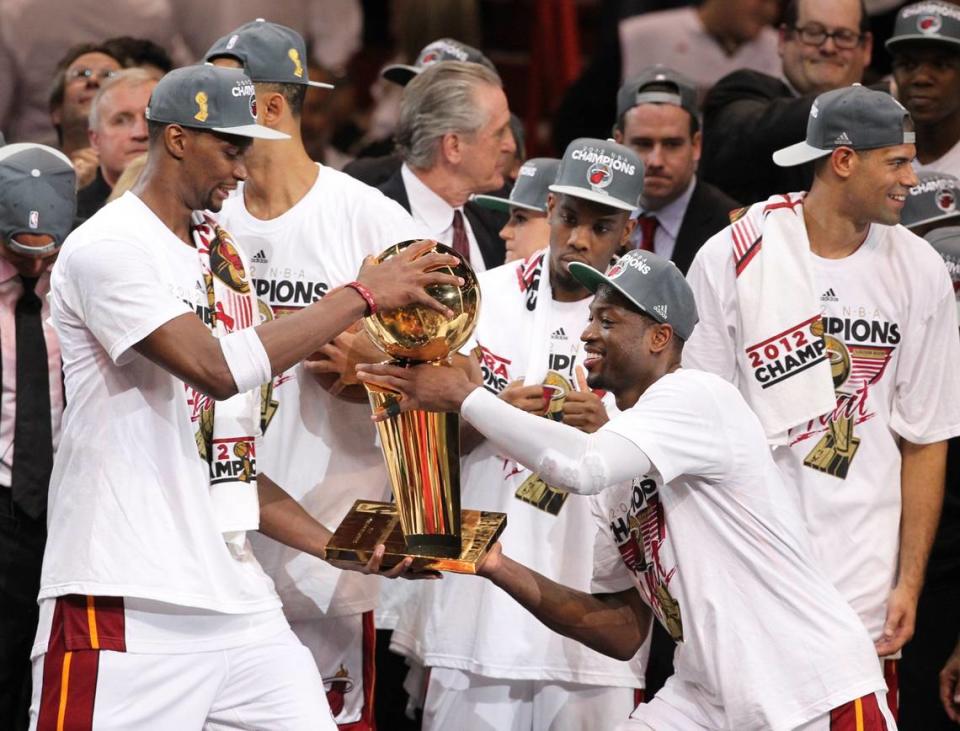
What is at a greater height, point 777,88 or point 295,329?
point 777,88

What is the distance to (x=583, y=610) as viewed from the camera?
16.1 feet

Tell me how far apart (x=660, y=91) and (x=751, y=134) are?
1.30 feet

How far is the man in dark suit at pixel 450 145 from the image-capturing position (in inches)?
243

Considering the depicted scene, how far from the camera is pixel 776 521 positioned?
15.2ft

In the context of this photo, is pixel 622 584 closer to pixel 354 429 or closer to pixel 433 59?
pixel 354 429

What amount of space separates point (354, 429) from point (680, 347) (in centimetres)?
120

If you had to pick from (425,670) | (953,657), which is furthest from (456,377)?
(953,657)

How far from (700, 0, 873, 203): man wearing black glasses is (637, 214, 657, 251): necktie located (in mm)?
479

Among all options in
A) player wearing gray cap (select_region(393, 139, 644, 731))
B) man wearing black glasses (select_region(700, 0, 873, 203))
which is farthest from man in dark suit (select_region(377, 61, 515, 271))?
man wearing black glasses (select_region(700, 0, 873, 203))

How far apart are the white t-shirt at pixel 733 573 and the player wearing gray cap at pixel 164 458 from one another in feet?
2.59

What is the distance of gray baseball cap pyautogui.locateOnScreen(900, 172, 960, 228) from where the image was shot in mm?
6098

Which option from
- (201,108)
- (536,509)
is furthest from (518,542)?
(201,108)

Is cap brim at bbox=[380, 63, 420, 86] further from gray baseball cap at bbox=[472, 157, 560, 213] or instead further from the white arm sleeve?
the white arm sleeve

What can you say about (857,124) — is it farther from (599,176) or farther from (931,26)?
(931,26)
